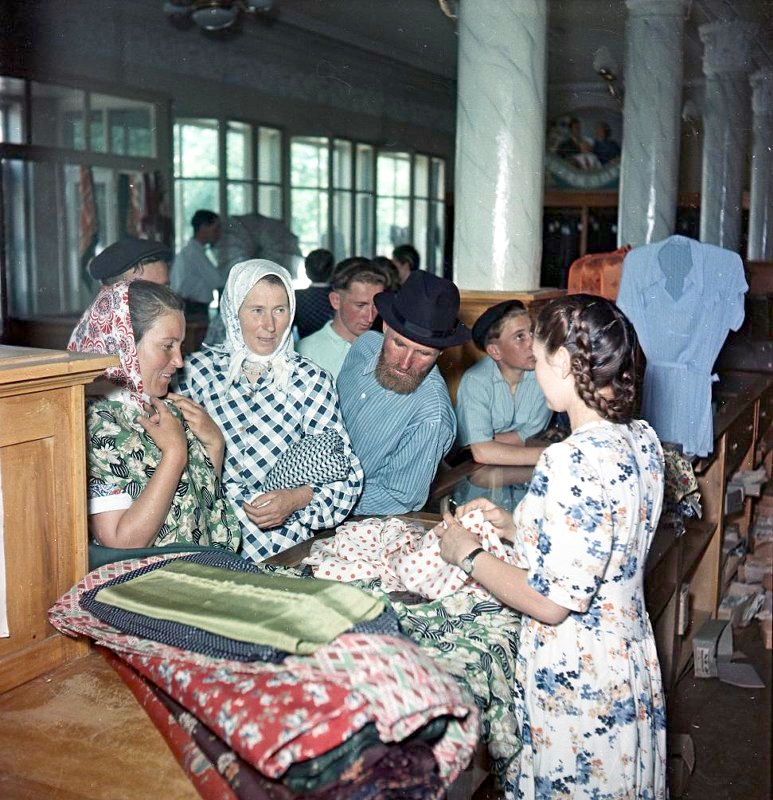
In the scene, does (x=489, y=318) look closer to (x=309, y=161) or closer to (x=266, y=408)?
(x=266, y=408)

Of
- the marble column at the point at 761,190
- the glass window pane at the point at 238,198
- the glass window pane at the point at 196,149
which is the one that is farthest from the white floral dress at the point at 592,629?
the marble column at the point at 761,190

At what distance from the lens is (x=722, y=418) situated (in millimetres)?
4645

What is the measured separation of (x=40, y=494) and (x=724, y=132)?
1003 centimetres

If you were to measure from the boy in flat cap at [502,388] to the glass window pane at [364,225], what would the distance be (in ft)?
26.3

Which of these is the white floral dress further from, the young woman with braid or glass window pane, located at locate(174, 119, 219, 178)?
glass window pane, located at locate(174, 119, 219, 178)

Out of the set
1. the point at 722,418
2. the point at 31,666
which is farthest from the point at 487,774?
the point at 722,418

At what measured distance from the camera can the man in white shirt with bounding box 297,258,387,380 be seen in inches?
166

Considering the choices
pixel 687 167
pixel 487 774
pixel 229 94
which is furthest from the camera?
pixel 687 167

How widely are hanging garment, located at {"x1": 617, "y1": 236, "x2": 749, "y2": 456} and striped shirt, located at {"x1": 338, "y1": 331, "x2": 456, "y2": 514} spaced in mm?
1675

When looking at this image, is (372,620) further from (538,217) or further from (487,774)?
(538,217)

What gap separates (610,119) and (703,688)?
1164 centimetres

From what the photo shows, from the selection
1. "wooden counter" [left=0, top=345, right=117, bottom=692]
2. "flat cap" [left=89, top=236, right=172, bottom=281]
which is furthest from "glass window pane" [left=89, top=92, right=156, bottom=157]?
"wooden counter" [left=0, top=345, right=117, bottom=692]

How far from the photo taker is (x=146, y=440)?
84.5 inches

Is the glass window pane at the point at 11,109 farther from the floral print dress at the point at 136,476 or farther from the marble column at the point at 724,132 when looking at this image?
the marble column at the point at 724,132
